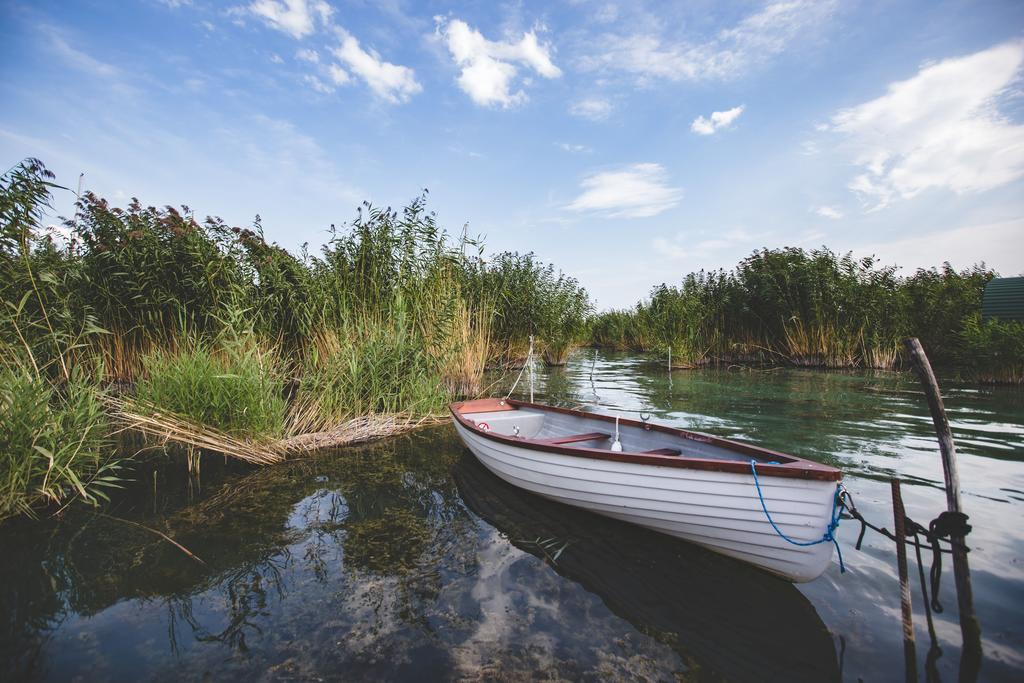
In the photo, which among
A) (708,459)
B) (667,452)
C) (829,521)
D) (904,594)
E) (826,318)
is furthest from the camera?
(826,318)

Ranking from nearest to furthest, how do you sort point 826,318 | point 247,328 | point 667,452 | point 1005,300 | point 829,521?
point 829,521 < point 667,452 < point 247,328 < point 1005,300 < point 826,318

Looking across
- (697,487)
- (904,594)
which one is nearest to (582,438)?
(697,487)

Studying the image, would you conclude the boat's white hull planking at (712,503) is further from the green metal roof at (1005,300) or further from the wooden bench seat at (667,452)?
the green metal roof at (1005,300)

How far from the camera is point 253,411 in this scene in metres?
5.93

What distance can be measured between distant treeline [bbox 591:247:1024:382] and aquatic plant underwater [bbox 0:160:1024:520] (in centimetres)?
8

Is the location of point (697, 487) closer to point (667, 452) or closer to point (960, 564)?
point (667, 452)

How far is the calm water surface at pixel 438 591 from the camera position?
272 cm

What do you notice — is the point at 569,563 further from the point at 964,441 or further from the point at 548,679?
the point at 964,441

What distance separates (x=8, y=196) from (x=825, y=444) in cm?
1055

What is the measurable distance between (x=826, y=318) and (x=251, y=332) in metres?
17.6

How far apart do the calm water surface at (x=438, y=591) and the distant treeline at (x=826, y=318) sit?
427 inches

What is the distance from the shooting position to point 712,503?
3418 mm

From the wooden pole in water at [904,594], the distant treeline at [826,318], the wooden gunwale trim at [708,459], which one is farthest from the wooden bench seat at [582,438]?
the distant treeline at [826,318]

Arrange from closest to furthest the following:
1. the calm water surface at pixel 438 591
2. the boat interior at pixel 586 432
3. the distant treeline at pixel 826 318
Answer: the calm water surface at pixel 438 591
the boat interior at pixel 586 432
the distant treeline at pixel 826 318
